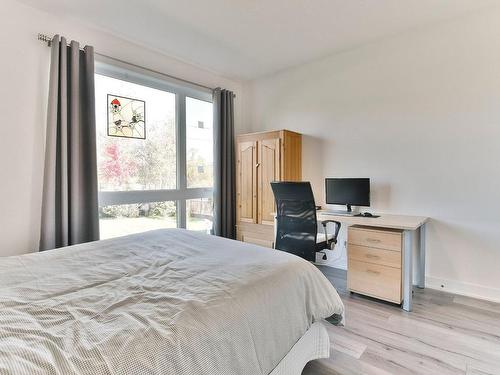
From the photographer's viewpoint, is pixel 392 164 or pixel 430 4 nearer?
pixel 430 4

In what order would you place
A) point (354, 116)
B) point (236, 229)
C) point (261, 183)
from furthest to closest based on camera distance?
1. point (236, 229)
2. point (261, 183)
3. point (354, 116)

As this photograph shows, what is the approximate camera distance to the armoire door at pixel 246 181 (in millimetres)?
3695

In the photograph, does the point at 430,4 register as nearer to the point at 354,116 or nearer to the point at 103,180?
the point at 354,116

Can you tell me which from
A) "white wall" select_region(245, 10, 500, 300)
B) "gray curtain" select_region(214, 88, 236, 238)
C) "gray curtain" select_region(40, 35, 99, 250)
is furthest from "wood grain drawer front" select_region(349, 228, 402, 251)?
"gray curtain" select_region(40, 35, 99, 250)

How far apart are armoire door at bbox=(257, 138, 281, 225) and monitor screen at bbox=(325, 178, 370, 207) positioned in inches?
25.5

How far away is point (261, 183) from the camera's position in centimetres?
362

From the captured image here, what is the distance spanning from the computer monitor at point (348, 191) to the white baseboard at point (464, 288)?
0.99 m

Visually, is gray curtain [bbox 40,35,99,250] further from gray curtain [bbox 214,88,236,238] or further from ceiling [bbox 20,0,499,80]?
gray curtain [bbox 214,88,236,238]

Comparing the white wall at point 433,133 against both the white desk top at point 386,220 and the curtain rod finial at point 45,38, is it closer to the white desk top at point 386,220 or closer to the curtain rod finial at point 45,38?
the white desk top at point 386,220

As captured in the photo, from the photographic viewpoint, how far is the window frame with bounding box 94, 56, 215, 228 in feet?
9.33

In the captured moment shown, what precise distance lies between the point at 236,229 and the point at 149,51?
8.22 feet

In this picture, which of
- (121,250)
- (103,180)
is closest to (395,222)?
(121,250)

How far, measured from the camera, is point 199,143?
3795mm

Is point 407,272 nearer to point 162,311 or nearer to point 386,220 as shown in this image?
point 386,220
